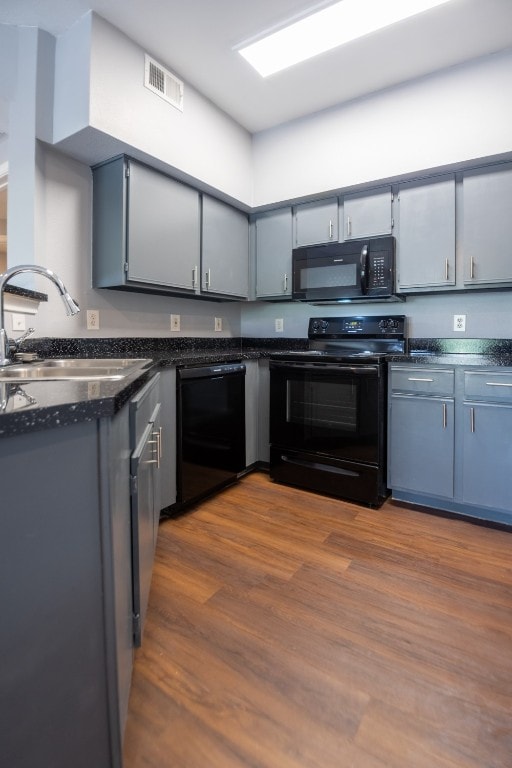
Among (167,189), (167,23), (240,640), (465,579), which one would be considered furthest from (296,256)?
(240,640)

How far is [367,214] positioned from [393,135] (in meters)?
0.47

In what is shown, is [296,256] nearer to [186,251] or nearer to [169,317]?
[186,251]

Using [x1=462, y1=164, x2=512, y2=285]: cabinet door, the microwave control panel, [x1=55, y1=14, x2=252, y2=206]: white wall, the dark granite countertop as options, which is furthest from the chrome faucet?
[x1=462, y1=164, x2=512, y2=285]: cabinet door

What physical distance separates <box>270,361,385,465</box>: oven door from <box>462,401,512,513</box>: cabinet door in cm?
46

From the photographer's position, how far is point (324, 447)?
8.36 feet

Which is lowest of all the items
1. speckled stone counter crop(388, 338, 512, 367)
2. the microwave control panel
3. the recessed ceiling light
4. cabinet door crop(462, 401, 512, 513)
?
cabinet door crop(462, 401, 512, 513)

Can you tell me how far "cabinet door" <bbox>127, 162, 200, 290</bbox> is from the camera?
2.21 meters

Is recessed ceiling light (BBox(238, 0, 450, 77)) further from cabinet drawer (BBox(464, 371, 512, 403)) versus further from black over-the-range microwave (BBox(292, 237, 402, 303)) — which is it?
cabinet drawer (BBox(464, 371, 512, 403))

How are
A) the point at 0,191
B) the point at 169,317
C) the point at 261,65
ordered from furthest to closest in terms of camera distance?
the point at 0,191 → the point at 169,317 → the point at 261,65

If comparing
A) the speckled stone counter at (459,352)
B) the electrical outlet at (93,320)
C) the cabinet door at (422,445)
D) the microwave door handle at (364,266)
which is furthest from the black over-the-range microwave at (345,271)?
the electrical outlet at (93,320)

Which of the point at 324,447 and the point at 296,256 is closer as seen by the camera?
the point at 324,447

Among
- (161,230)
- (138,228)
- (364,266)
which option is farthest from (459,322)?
(138,228)

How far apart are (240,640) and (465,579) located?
99cm

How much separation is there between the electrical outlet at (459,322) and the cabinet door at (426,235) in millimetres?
289
